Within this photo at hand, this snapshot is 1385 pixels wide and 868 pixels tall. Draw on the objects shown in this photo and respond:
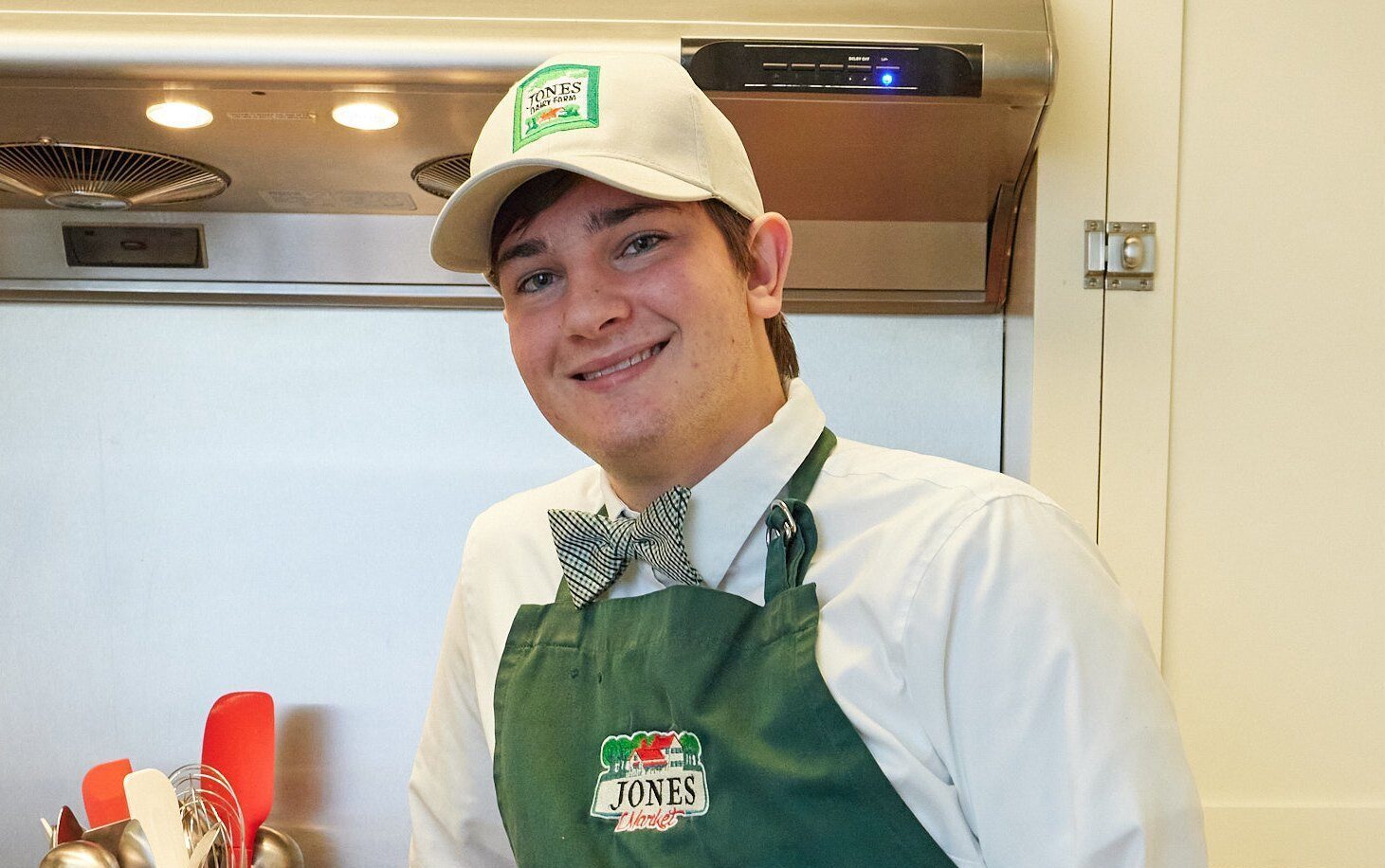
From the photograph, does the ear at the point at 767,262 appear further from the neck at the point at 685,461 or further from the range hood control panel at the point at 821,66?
the range hood control panel at the point at 821,66

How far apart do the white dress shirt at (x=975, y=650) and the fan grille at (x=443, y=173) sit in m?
0.61

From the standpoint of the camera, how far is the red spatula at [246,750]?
4.93 feet

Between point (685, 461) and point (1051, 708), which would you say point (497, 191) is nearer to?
point (685, 461)

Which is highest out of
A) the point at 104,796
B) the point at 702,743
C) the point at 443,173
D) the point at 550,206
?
the point at 443,173

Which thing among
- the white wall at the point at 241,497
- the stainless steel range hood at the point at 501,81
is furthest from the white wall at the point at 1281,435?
the white wall at the point at 241,497

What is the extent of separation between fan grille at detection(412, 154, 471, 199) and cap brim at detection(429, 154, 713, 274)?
435mm

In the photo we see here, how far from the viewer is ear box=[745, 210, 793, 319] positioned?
3.00 feet

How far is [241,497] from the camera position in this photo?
5.36 feet

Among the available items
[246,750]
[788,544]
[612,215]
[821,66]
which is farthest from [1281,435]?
[246,750]

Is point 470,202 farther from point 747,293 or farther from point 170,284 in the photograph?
point 170,284

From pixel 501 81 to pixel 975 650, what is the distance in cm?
76

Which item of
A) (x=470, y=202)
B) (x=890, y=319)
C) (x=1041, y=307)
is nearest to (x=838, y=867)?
(x=470, y=202)

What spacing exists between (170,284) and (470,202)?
0.87m

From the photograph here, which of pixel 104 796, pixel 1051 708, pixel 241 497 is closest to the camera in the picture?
pixel 1051 708
